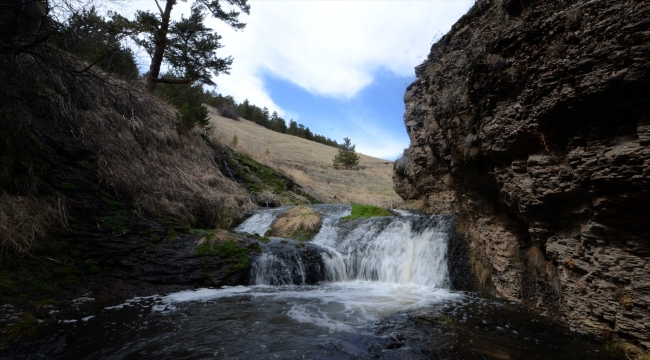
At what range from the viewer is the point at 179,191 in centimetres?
→ 1073

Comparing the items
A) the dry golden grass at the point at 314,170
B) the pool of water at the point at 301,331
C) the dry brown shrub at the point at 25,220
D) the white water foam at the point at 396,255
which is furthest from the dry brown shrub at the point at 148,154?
the dry golden grass at the point at 314,170

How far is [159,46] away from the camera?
47.0 feet

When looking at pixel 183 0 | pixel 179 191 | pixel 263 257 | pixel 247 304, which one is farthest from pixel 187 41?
pixel 247 304

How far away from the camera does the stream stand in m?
4.09

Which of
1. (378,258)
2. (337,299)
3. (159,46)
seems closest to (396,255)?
(378,258)

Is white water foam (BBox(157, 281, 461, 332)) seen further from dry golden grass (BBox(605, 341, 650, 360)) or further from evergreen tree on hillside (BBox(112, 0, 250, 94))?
evergreen tree on hillside (BBox(112, 0, 250, 94))

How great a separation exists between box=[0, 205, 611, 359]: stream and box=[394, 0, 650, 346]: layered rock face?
2.17ft

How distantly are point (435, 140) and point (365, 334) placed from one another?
A: 275 inches

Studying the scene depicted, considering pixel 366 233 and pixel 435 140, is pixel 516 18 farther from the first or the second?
pixel 366 233

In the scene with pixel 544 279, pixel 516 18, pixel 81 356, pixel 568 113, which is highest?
pixel 516 18

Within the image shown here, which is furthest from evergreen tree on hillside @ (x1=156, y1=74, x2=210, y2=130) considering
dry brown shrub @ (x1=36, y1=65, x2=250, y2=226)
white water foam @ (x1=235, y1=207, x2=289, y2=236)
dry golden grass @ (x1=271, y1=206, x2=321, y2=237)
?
dry golden grass @ (x1=271, y1=206, x2=321, y2=237)

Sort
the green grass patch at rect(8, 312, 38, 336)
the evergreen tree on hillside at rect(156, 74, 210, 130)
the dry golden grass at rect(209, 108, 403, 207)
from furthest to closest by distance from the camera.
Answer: the dry golden grass at rect(209, 108, 403, 207) → the evergreen tree on hillside at rect(156, 74, 210, 130) → the green grass patch at rect(8, 312, 38, 336)

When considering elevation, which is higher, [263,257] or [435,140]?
[435,140]

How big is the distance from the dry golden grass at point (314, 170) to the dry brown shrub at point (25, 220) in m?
13.4
